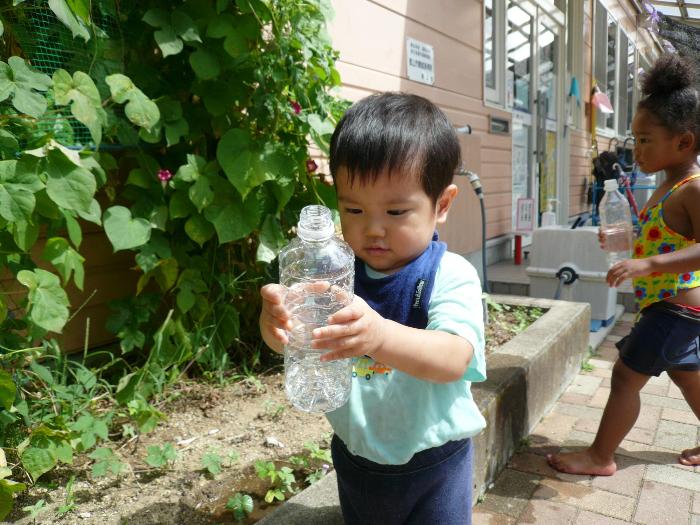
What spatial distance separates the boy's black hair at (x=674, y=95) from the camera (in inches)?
88.2

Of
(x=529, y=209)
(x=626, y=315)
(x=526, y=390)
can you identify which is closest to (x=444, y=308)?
(x=526, y=390)

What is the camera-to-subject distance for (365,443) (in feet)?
3.93

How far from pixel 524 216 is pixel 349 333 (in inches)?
264

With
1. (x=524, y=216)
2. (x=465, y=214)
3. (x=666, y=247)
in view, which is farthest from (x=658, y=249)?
(x=524, y=216)

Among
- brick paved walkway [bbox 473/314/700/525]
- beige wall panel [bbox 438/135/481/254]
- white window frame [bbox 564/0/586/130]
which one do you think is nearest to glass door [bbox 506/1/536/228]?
white window frame [bbox 564/0/586/130]

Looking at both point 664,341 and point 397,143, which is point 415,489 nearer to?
point 397,143

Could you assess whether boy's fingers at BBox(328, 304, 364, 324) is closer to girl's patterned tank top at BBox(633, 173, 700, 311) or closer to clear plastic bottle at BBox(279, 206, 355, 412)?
clear plastic bottle at BBox(279, 206, 355, 412)

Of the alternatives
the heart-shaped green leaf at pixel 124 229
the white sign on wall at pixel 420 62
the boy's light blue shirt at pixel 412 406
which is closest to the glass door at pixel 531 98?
the white sign on wall at pixel 420 62

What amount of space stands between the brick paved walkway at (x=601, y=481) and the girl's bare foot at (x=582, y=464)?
0.03 m

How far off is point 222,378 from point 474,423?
5.10 feet

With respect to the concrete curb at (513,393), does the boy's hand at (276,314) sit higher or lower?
higher

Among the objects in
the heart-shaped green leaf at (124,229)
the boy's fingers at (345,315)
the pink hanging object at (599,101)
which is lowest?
the boy's fingers at (345,315)

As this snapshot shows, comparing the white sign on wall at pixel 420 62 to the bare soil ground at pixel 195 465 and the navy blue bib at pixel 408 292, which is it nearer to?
the bare soil ground at pixel 195 465

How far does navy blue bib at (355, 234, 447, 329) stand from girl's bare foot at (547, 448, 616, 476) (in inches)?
66.8
